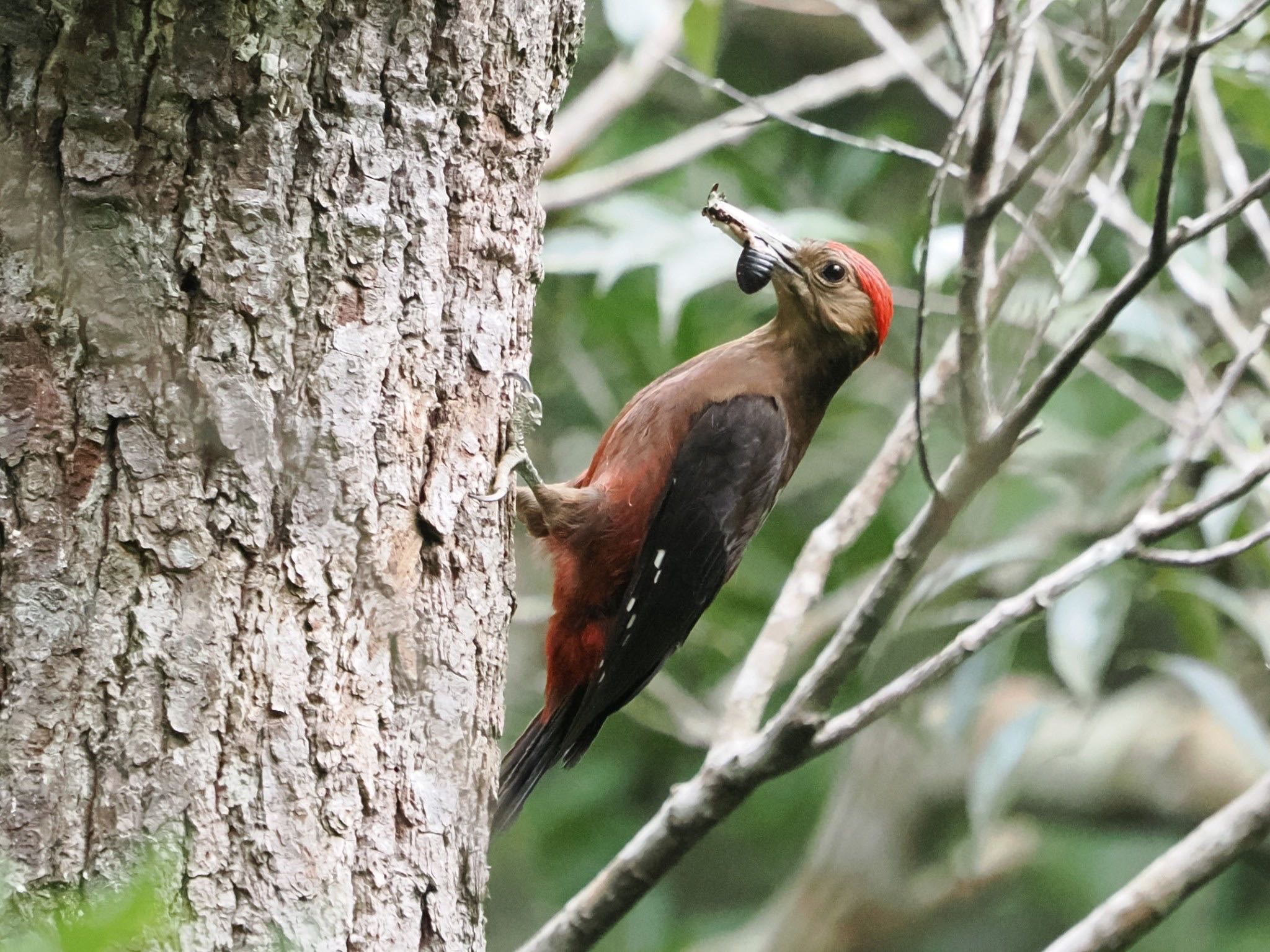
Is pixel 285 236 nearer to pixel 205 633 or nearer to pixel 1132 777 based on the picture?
pixel 205 633

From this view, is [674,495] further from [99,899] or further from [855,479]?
[855,479]

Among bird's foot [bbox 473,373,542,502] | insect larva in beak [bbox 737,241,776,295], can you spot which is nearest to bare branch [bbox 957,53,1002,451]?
bird's foot [bbox 473,373,542,502]

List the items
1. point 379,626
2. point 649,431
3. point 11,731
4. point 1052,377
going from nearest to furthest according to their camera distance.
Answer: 1. point 11,731
2. point 379,626
3. point 1052,377
4. point 649,431

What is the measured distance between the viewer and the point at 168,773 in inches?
53.5

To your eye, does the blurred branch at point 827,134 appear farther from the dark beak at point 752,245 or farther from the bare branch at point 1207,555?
the bare branch at point 1207,555

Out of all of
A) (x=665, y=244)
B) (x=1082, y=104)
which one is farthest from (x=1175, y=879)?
(x=665, y=244)

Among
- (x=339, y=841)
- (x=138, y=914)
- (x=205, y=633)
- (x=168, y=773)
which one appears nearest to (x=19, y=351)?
(x=205, y=633)

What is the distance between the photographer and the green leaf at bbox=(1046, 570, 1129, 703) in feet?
9.08

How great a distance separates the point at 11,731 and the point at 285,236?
58cm

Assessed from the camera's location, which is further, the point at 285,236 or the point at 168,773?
the point at 285,236

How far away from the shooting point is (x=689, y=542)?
263 cm

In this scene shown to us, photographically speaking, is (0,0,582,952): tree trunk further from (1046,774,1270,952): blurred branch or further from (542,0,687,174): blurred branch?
(542,0,687,174): blurred branch

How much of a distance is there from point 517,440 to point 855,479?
2766 millimetres

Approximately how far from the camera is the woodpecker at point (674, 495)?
8.50 feet
